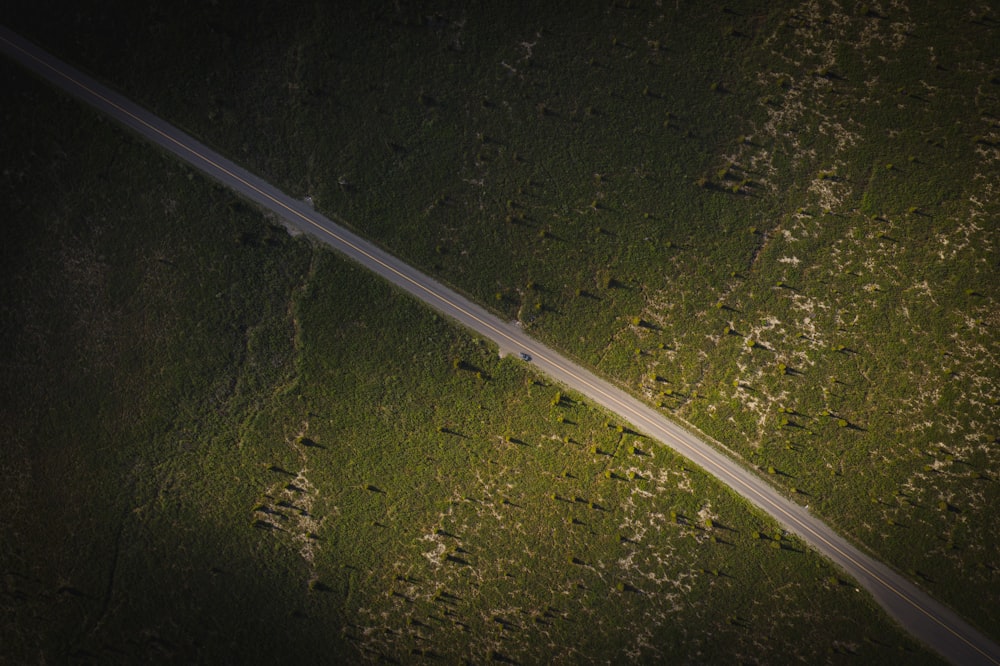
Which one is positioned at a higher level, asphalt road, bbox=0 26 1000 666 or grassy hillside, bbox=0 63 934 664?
asphalt road, bbox=0 26 1000 666

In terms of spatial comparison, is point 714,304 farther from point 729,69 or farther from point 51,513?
point 51,513

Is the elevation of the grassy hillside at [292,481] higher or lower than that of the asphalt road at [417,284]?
lower

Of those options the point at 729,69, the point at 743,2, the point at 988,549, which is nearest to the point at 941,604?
the point at 988,549

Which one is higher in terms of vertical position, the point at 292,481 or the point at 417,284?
the point at 417,284

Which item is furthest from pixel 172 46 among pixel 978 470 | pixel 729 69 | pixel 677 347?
pixel 978 470

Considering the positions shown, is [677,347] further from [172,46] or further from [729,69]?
[172,46]

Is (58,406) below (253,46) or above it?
below

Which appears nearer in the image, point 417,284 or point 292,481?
point 292,481

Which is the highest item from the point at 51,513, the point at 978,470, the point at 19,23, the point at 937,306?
the point at 937,306
